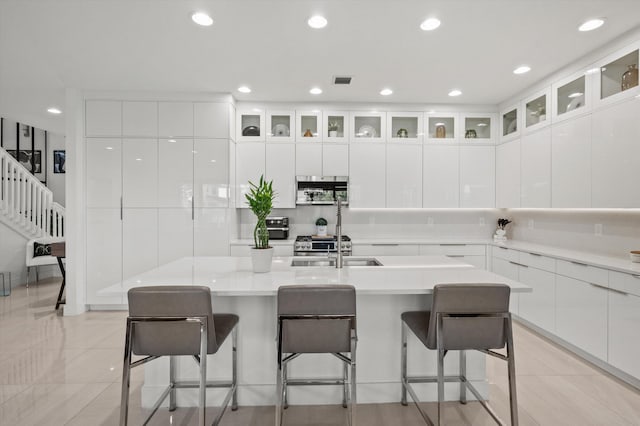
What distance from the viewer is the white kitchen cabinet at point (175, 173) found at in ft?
13.7

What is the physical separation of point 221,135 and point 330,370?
10.3 ft

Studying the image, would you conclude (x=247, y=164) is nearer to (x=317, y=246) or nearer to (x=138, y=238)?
(x=317, y=246)

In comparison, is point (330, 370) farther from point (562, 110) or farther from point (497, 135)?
point (497, 135)

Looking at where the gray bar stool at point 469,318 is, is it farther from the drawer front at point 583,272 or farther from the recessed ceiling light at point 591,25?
the recessed ceiling light at point 591,25

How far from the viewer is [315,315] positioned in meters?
1.73

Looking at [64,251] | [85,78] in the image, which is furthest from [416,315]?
[64,251]

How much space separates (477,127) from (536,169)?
3.85 ft

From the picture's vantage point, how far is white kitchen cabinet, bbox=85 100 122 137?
415 centimetres

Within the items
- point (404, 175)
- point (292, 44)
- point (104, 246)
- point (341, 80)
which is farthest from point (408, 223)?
point (104, 246)

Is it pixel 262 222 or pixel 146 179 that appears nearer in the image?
pixel 262 222

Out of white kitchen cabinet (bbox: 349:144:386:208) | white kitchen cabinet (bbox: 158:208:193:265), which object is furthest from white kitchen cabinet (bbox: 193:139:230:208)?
white kitchen cabinet (bbox: 349:144:386:208)

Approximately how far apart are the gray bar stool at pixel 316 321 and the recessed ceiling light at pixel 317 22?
80.2 inches

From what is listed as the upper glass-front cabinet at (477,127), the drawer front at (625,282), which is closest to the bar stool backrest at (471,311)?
the drawer front at (625,282)

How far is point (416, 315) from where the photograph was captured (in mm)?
2096
